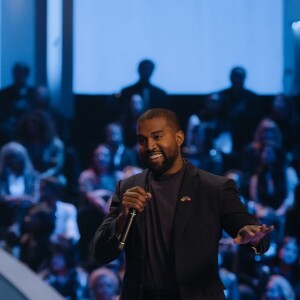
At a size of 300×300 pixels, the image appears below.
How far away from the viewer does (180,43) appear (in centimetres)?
559

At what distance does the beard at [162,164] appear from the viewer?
6.68ft

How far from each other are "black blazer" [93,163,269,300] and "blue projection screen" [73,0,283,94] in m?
3.52

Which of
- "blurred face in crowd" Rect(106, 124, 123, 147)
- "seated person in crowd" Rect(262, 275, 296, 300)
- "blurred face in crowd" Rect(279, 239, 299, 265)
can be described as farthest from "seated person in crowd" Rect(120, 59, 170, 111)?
"seated person in crowd" Rect(262, 275, 296, 300)

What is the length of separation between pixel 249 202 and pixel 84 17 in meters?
1.93

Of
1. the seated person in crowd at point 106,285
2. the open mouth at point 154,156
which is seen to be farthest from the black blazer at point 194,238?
the seated person in crowd at point 106,285

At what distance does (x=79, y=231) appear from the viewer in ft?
17.9

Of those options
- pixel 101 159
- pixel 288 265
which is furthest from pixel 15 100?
pixel 288 265

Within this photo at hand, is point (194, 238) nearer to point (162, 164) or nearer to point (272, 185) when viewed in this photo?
point (162, 164)

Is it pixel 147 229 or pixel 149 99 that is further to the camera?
pixel 149 99

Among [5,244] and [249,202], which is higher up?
[249,202]

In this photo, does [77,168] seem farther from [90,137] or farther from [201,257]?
[201,257]

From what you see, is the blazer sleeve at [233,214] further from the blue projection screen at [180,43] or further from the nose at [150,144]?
the blue projection screen at [180,43]

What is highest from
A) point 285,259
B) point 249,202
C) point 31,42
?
point 31,42

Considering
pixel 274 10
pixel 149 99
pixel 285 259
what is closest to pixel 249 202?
pixel 285 259
